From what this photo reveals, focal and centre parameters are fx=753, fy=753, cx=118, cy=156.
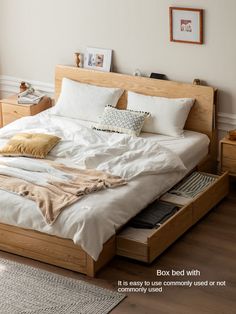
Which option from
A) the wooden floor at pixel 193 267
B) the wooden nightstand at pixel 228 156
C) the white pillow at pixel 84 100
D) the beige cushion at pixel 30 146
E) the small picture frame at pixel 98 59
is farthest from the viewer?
the small picture frame at pixel 98 59

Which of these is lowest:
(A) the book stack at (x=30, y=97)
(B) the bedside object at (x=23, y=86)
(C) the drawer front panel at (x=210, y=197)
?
(C) the drawer front panel at (x=210, y=197)

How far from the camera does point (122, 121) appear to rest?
5820mm

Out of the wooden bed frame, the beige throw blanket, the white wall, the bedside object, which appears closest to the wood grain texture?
the wooden bed frame

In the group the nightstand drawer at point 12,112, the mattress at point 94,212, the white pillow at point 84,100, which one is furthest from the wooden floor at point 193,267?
the nightstand drawer at point 12,112

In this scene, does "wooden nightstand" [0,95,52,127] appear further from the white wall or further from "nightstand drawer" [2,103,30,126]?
the white wall

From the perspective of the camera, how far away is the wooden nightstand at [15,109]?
6.52 meters

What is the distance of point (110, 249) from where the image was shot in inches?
185

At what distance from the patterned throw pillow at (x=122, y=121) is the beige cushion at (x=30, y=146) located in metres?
0.49

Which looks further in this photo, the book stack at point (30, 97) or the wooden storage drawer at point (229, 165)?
the book stack at point (30, 97)

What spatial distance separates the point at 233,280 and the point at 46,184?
1354mm

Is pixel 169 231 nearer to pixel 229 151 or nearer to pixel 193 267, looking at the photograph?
pixel 193 267

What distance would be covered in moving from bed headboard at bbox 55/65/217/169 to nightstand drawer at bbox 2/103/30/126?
0.62m

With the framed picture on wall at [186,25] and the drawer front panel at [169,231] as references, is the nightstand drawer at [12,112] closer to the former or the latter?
the framed picture on wall at [186,25]

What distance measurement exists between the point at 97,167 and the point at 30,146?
57 centimetres
